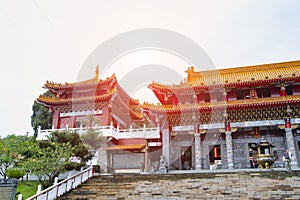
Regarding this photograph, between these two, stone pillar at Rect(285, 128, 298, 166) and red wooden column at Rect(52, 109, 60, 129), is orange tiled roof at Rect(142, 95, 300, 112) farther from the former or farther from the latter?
red wooden column at Rect(52, 109, 60, 129)

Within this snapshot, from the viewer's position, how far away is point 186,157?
21547mm

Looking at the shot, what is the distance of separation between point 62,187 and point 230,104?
11.8 m

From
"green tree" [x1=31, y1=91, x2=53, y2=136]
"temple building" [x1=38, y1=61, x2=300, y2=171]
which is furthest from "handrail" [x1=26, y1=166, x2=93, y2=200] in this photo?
"green tree" [x1=31, y1=91, x2=53, y2=136]

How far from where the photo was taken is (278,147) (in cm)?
1966

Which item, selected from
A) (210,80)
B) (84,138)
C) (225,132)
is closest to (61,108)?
(84,138)

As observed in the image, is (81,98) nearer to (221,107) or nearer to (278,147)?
(221,107)

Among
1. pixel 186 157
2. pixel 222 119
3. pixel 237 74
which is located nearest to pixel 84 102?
pixel 186 157

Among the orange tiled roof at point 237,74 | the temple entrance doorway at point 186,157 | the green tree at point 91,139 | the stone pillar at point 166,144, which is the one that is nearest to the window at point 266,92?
the orange tiled roof at point 237,74

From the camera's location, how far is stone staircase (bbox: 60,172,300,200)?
1211 cm

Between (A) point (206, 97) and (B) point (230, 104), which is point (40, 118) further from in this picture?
(B) point (230, 104)

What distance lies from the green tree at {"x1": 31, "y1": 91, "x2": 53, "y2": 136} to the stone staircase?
20382mm

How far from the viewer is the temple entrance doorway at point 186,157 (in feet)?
69.7

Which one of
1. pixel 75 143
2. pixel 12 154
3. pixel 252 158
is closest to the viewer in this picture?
pixel 75 143

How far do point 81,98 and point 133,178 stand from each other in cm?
1392
